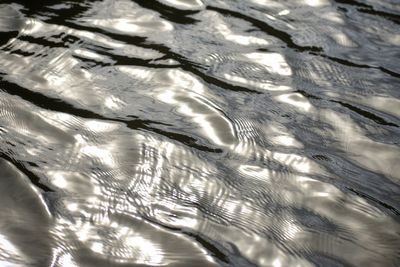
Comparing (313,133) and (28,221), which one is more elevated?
(313,133)

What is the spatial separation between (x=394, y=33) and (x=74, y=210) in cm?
203

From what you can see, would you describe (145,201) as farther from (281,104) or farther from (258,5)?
(258,5)

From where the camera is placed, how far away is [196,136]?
182cm

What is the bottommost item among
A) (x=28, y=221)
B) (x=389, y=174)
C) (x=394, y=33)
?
(x=28, y=221)

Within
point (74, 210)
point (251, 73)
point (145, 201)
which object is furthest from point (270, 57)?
point (74, 210)

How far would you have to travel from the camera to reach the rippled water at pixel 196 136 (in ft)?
4.60

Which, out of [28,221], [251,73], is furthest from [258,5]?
[28,221]

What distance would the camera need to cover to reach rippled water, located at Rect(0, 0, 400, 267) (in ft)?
4.60

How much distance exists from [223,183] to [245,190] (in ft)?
0.25

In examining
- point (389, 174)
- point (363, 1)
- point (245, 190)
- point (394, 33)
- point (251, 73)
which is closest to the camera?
point (245, 190)

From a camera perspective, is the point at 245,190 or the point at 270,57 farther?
the point at 270,57

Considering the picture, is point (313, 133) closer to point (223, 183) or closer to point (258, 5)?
point (223, 183)

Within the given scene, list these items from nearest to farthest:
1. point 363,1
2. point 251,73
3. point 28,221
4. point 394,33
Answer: point 28,221
point 251,73
point 394,33
point 363,1

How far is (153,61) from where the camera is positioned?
87.7 inches
